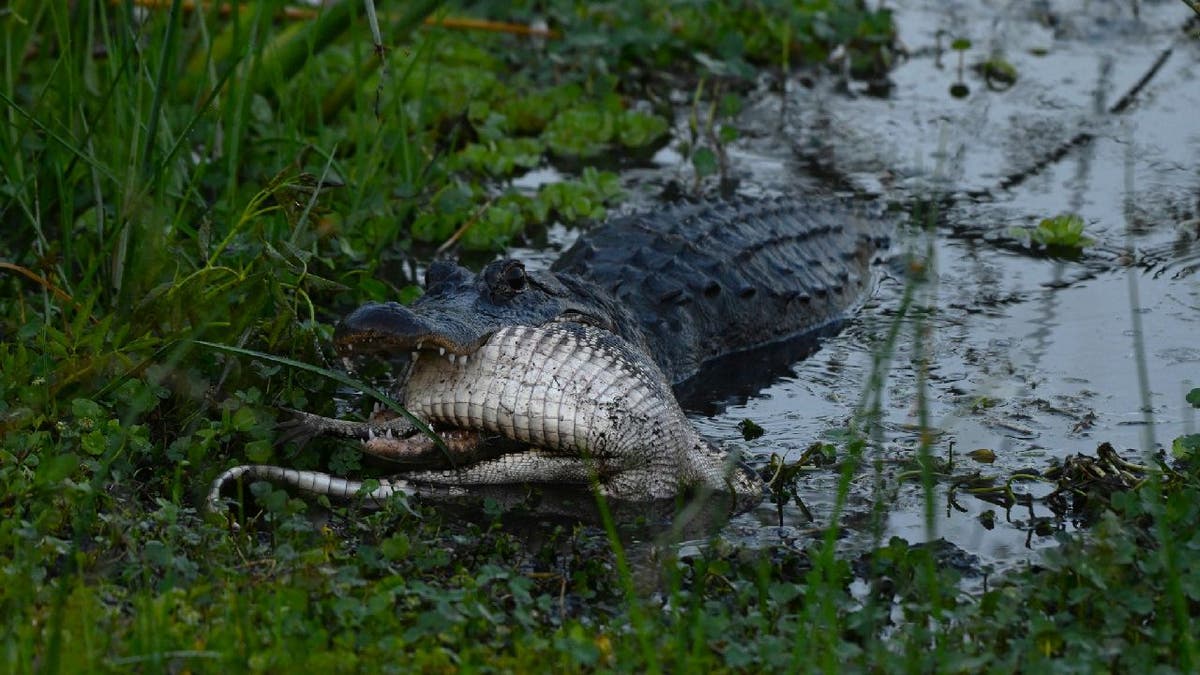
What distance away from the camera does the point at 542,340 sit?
404cm

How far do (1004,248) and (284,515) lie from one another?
3.43 meters

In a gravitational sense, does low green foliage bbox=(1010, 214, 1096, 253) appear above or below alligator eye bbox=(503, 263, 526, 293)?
below

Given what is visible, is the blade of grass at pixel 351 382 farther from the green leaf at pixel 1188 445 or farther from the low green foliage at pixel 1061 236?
the low green foliage at pixel 1061 236

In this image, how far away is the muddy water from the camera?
14.6 feet

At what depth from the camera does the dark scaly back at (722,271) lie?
5.30 meters

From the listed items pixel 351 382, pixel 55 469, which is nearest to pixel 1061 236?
pixel 351 382

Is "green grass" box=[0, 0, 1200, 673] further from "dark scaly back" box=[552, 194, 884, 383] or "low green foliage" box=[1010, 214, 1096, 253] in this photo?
"low green foliage" box=[1010, 214, 1096, 253]

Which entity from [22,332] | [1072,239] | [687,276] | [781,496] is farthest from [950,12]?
[22,332]

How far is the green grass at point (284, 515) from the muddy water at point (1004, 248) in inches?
8.7

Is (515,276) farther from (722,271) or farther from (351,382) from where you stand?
(722,271)

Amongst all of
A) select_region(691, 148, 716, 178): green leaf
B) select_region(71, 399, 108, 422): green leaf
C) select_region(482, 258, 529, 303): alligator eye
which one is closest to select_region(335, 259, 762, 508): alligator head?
select_region(482, 258, 529, 303): alligator eye

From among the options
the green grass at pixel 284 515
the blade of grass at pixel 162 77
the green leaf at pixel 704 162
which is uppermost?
the blade of grass at pixel 162 77

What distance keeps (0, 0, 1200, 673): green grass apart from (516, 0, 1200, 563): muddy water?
0.22 meters

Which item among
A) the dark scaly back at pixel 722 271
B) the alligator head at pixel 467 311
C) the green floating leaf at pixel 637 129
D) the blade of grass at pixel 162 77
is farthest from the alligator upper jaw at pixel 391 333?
the green floating leaf at pixel 637 129
